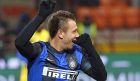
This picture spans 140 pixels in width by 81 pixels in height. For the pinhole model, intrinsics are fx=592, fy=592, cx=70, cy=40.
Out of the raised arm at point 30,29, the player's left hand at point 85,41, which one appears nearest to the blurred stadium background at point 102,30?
the player's left hand at point 85,41

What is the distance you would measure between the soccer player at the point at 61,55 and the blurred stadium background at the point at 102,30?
6.12 metres

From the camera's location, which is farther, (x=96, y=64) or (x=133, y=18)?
(x=133, y=18)

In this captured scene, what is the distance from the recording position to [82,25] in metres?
16.5

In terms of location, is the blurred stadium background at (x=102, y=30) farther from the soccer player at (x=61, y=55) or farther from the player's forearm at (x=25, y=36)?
the player's forearm at (x=25, y=36)

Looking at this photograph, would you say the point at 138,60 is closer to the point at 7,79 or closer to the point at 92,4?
the point at 7,79

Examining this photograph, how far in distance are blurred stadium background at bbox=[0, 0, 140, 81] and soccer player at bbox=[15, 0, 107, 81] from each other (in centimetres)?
612

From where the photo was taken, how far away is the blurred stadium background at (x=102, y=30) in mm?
13156

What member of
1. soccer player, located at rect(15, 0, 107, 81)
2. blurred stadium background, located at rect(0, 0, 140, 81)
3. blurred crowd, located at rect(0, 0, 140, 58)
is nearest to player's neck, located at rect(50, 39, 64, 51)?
soccer player, located at rect(15, 0, 107, 81)

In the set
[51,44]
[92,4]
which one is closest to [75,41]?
[51,44]

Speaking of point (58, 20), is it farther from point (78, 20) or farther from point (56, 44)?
point (78, 20)

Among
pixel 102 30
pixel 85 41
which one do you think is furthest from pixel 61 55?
pixel 102 30

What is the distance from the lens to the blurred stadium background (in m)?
13.2

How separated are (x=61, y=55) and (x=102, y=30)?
44.9ft

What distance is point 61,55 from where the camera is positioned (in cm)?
515
